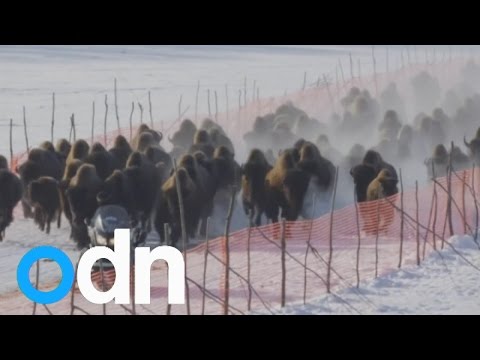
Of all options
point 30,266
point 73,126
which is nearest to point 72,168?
point 73,126

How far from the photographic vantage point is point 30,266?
5.05m

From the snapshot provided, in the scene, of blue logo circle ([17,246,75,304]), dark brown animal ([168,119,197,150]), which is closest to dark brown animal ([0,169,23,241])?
blue logo circle ([17,246,75,304])

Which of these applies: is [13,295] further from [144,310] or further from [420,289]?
[420,289]

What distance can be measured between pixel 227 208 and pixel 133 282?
1.80 feet

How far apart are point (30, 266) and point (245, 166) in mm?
1066

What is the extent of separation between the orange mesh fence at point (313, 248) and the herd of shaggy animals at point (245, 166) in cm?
7

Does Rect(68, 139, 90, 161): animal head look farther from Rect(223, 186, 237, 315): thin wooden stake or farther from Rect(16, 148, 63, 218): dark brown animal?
Rect(223, 186, 237, 315): thin wooden stake

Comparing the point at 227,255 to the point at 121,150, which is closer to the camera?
the point at 227,255

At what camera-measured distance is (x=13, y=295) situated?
5078 mm

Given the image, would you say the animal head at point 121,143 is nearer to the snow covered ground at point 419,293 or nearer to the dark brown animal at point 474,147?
the snow covered ground at point 419,293

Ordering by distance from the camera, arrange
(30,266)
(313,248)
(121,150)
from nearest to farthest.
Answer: (30,266)
(313,248)
(121,150)

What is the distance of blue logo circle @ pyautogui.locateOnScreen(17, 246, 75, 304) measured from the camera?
198 inches

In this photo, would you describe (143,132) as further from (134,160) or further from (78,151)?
(78,151)

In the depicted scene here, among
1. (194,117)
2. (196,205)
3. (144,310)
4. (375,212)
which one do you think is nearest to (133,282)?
(144,310)
